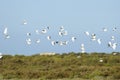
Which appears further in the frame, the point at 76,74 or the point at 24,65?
the point at 24,65

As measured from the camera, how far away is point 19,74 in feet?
124

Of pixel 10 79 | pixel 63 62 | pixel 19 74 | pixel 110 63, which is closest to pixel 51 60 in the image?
pixel 63 62

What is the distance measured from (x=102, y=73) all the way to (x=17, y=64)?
649 inches

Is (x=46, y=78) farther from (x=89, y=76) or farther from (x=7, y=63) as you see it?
(x=7, y=63)

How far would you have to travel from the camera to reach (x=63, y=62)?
50719 millimetres

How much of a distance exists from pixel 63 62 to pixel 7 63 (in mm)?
5379

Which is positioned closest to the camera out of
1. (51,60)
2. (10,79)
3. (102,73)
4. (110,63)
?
(10,79)

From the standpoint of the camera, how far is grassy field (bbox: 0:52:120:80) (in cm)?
3559

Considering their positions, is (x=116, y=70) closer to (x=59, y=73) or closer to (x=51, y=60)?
(x=59, y=73)

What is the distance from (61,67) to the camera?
45.1m

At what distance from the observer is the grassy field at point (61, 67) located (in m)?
35.6

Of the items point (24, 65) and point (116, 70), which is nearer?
point (116, 70)

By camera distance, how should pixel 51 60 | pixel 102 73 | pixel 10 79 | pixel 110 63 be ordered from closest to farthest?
pixel 10 79
pixel 102 73
pixel 110 63
pixel 51 60

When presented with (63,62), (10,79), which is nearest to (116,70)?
(10,79)
